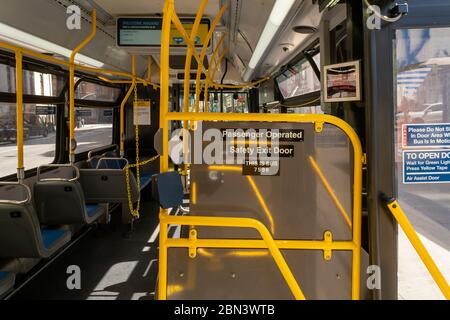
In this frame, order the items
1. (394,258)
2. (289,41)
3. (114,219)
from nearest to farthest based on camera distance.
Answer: (394,258) < (289,41) < (114,219)

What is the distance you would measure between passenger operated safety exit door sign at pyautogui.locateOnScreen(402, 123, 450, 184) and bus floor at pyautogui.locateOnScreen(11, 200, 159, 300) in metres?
2.16

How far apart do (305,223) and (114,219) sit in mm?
4815

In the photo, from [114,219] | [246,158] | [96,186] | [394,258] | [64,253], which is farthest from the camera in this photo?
[114,219]

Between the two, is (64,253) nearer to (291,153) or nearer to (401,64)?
(291,153)

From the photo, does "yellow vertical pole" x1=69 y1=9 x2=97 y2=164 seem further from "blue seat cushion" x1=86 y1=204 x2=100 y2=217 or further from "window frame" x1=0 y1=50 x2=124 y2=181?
"blue seat cushion" x1=86 y1=204 x2=100 y2=217

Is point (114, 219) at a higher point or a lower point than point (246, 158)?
lower

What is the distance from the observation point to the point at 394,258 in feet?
6.02

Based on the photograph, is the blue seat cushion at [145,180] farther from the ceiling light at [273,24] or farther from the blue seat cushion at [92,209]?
the ceiling light at [273,24]

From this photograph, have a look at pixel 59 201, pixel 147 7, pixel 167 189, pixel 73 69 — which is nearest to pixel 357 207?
pixel 167 189

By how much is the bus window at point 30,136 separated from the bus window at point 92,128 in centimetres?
68

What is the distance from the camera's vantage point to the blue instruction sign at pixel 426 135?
1.78 meters

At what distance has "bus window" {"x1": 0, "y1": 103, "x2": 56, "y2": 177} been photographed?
374cm

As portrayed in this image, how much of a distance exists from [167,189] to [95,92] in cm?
538
